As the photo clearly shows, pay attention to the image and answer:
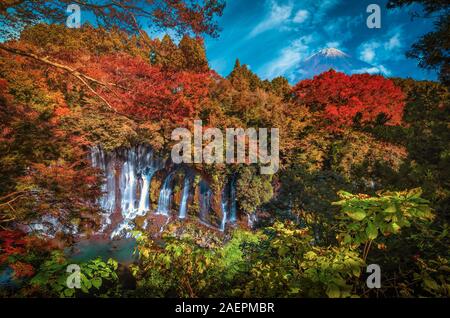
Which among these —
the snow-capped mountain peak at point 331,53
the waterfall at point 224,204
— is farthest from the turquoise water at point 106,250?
the snow-capped mountain peak at point 331,53

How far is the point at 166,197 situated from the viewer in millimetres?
15023

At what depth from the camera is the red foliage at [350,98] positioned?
1623 centimetres

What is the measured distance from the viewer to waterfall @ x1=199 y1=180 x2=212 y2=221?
14.3m

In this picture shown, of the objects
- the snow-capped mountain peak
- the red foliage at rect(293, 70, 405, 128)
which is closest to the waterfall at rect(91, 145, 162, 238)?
the red foliage at rect(293, 70, 405, 128)

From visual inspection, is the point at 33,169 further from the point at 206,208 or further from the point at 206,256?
the point at 206,208

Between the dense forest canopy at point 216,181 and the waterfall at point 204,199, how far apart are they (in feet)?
1.62

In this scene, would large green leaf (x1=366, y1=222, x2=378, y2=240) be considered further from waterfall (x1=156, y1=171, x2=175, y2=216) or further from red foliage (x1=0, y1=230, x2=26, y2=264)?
waterfall (x1=156, y1=171, x2=175, y2=216)

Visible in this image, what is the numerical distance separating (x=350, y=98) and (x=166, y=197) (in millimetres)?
14539

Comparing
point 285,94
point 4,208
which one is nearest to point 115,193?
point 4,208

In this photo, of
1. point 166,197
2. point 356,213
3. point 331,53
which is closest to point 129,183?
point 166,197

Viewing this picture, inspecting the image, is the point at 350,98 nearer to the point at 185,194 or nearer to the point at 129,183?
the point at 185,194

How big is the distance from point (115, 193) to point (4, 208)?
11189mm

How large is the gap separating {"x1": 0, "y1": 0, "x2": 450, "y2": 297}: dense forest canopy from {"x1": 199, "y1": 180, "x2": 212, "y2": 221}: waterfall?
49 centimetres
